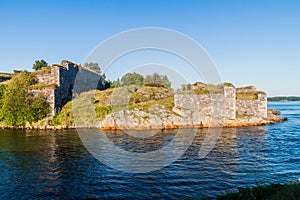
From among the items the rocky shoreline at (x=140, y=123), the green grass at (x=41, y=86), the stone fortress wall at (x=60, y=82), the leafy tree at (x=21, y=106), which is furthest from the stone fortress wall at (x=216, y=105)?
the leafy tree at (x=21, y=106)

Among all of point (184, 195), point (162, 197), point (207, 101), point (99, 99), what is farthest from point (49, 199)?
point (99, 99)

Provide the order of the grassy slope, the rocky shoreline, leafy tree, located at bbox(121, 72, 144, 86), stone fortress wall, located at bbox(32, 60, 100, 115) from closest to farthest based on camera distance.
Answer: the rocky shoreline, the grassy slope, stone fortress wall, located at bbox(32, 60, 100, 115), leafy tree, located at bbox(121, 72, 144, 86)

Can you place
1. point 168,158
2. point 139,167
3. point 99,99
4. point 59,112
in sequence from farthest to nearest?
point 99,99, point 59,112, point 168,158, point 139,167

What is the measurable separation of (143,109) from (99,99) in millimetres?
17331

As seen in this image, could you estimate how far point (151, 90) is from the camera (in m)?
70.1

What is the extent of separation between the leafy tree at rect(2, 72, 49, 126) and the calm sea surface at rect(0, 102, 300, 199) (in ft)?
81.6

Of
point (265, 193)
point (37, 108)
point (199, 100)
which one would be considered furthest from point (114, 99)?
point (265, 193)

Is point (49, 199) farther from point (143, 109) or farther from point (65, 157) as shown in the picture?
point (143, 109)

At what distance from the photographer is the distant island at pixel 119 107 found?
54406 mm

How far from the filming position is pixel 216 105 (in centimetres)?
5944

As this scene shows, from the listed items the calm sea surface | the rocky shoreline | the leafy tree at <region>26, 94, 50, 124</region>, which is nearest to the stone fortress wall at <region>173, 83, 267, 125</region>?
the rocky shoreline

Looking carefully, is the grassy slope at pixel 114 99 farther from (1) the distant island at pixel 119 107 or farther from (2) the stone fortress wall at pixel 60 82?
(2) the stone fortress wall at pixel 60 82

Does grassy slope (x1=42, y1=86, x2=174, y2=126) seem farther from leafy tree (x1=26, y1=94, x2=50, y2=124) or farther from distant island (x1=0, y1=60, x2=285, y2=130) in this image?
leafy tree (x1=26, y1=94, x2=50, y2=124)

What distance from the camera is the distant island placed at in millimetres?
54406
